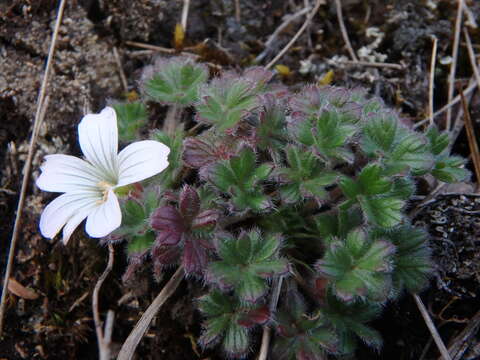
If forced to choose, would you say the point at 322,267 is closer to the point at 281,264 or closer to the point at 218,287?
the point at 281,264

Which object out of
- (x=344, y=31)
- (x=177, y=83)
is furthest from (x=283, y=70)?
(x=177, y=83)

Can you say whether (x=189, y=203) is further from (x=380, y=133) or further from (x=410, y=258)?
(x=410, y=258)

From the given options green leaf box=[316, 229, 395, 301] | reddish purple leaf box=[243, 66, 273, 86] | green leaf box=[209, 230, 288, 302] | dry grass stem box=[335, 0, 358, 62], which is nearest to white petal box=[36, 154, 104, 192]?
green leaf box=[209, 230, 288, 302]

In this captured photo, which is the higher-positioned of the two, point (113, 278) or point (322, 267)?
point (322, 267)

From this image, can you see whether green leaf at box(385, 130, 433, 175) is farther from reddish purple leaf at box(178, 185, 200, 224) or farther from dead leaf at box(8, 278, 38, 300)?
dead leaf at box(8, 278, 38, 300)

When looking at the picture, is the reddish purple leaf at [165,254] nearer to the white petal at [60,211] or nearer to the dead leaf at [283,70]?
the white petal at [60,211]

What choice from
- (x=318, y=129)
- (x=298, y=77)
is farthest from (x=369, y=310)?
(x=298, y=77)
